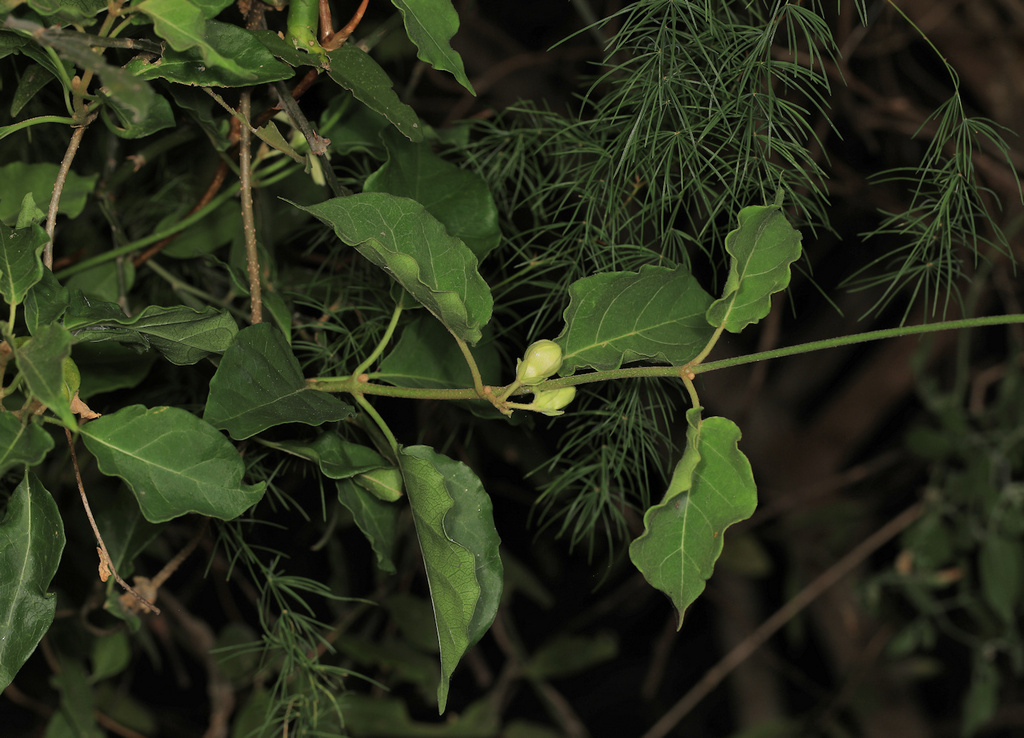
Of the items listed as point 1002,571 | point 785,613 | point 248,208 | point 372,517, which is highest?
point 248,208

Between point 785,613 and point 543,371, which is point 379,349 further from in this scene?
point 785,613

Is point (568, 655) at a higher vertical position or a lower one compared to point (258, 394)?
lower

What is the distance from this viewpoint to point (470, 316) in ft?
0.81

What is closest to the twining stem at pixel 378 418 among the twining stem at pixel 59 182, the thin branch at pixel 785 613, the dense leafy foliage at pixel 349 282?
the dense leafy foliage at pixel 349 282

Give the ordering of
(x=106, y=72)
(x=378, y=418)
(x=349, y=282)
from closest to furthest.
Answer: (x=106, y=72), (x=378, y=418), (x=349, y=282)

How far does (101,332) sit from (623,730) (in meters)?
0.81

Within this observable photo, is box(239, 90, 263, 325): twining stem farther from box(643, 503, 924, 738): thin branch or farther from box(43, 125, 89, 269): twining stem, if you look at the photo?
box(643, 503, 924, 738): thin branch

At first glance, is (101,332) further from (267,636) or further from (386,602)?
(386,602)

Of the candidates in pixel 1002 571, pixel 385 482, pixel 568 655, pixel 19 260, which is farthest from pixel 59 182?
pixel 1002 571

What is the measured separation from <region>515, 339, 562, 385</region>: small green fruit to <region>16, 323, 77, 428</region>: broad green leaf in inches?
4.8

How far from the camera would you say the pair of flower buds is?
0.80 feet

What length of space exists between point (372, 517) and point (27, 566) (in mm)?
112

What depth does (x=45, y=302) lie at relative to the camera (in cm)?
24

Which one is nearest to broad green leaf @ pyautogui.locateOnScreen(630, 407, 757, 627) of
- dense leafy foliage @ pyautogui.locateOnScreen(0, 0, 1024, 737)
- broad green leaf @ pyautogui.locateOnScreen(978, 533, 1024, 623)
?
dense leafy foliage @ pyautogui.locateOnScreen(0, 0, 1024, 737)
